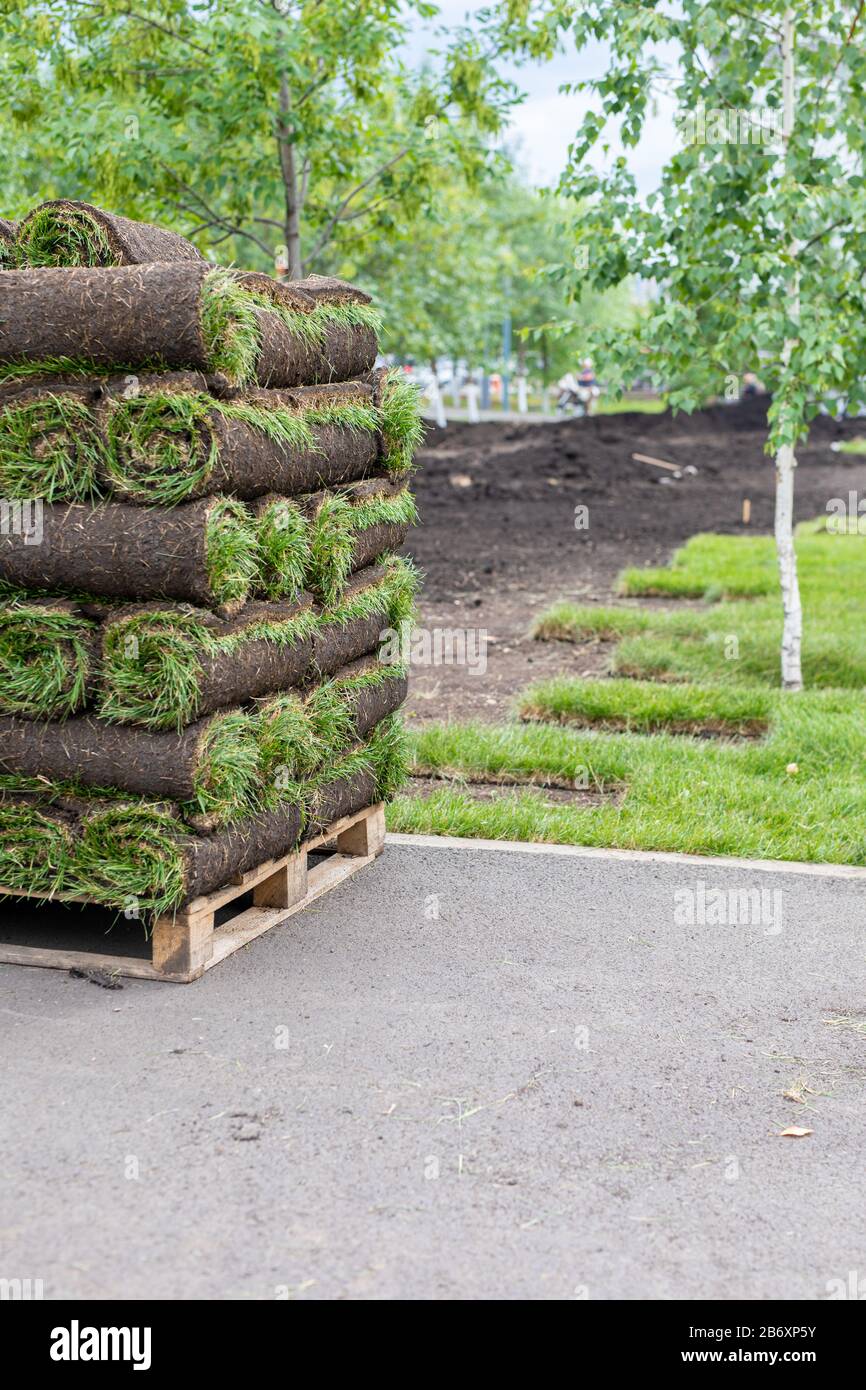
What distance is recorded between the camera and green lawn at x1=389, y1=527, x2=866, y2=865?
6227 mm

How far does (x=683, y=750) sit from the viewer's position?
7.27m

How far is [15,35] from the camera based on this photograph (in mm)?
8656

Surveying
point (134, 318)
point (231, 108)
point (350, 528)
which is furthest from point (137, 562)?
point (231, 108)

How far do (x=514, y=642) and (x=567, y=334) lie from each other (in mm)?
2828

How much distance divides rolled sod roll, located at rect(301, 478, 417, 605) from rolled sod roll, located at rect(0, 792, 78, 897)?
1086 mm

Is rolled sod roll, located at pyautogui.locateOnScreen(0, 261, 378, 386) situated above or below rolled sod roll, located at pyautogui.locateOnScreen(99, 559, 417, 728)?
above

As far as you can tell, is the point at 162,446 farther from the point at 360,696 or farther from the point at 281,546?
the point at 360,696

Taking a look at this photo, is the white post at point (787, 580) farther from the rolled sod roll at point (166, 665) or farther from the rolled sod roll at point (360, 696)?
the rolled sod roll at point (166, 665)

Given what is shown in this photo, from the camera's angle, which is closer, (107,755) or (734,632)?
(107,755)

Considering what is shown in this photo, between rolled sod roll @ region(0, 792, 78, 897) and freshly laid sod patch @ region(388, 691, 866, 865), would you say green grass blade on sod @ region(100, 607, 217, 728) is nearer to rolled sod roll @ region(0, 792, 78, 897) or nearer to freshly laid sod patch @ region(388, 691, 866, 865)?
rolled sod roll @ region(0, 792, 78, 897)

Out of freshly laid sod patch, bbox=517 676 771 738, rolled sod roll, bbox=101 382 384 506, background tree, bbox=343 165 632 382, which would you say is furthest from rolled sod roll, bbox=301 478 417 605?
background tree, bbox=343 165 632 382

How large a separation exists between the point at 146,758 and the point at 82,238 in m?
1.71

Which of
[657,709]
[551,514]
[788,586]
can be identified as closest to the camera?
[657,709]

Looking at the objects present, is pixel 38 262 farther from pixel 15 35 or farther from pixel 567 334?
pixel 15 35
